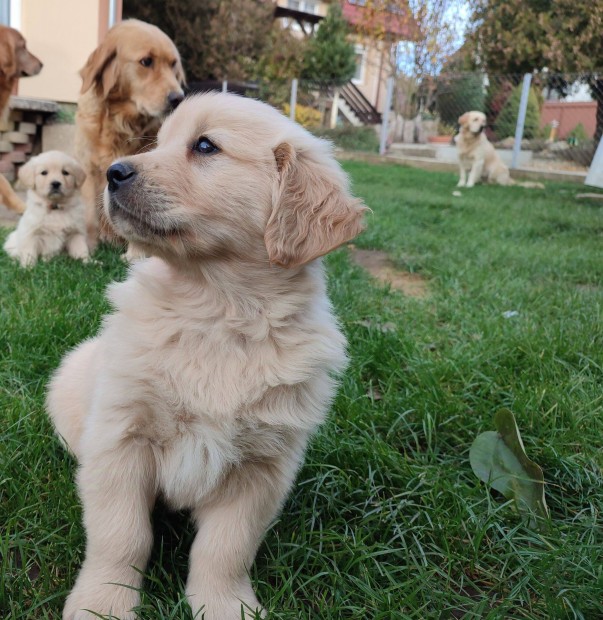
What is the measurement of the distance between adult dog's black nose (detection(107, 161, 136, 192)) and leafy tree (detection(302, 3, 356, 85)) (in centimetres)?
2126

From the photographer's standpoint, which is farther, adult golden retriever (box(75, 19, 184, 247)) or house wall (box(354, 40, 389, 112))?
house wall (box(354, 40, 389, 112))

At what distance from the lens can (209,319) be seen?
62.0 inches

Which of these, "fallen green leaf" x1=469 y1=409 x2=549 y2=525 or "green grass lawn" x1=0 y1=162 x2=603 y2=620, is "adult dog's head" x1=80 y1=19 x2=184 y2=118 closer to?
"green grass lawn" x1=0 y1=162 x2=603 y2=620

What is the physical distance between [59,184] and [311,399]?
2.98m

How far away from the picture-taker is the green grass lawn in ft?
4.87

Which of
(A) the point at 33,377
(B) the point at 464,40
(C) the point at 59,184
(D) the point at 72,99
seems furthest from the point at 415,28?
(A) the point at 33,377

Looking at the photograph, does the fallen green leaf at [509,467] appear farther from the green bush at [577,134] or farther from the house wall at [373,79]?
the house wall at [373,79]

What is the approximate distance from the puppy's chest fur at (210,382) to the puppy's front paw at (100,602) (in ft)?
0.79

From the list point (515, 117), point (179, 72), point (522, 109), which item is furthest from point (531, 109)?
point (179, 72)

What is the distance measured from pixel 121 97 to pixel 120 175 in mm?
2894

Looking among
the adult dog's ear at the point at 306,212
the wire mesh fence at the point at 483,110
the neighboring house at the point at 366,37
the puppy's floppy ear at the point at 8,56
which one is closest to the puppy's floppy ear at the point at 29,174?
the puppy's floppy ear at the point at 8,56

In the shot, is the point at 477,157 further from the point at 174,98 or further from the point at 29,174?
the point at 29,174

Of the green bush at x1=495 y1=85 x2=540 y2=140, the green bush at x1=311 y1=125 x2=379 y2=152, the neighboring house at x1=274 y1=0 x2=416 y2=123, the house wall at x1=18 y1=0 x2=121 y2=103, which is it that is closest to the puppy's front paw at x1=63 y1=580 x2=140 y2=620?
the house wall at x1=18 y1=0 x2=121 y2=103

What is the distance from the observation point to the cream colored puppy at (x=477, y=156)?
1165 centimetres
